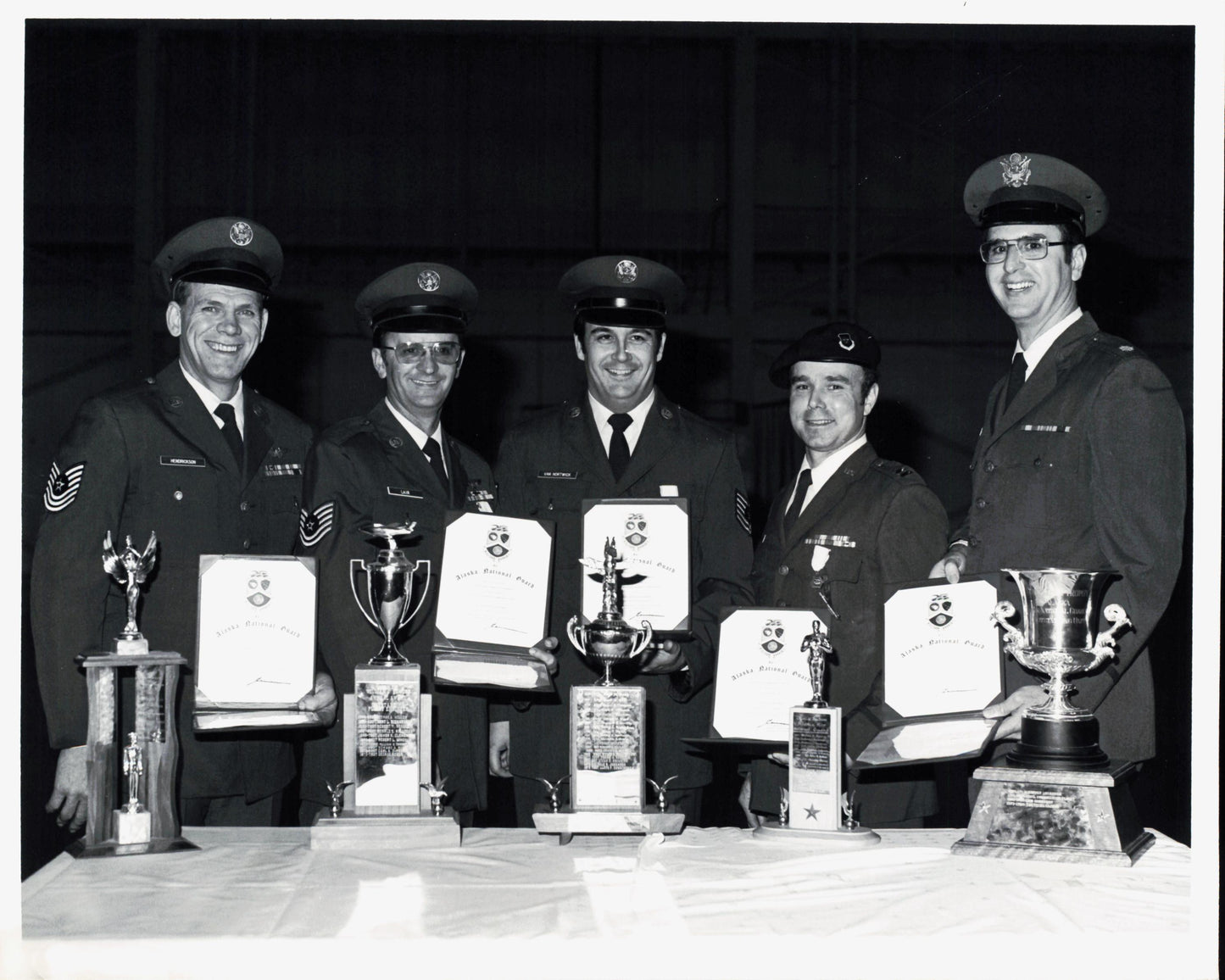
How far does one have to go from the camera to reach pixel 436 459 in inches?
136

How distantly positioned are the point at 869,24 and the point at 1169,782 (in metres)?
4.10

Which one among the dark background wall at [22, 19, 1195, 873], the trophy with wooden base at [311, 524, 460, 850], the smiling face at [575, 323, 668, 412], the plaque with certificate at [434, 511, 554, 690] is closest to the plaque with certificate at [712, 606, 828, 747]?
the plaque with certificate at [434, 511, 554, 690]

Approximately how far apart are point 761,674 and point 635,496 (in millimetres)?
833

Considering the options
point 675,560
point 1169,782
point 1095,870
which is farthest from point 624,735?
point 1169,782

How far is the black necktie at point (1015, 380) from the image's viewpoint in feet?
10.2

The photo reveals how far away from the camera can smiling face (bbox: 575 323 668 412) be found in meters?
3.51

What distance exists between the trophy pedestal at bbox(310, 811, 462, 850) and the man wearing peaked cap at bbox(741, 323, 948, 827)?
100 cm

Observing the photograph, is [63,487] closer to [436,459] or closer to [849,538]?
[436,459]

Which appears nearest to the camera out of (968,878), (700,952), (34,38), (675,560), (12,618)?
(700,952)

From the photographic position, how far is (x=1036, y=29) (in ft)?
22.4

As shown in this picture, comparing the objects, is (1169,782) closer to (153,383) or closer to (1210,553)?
(1210,553)

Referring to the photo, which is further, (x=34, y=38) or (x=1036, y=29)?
(x=1036, y=29)

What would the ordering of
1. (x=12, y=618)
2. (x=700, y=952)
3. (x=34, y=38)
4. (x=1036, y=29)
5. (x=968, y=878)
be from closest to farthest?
(x=700, y=952), (x=968, y=878), (x=12, y=618), (x=34, y=38), (x=1036, y=29)

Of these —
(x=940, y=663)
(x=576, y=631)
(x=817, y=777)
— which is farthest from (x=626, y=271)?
(x=817, y=777)
